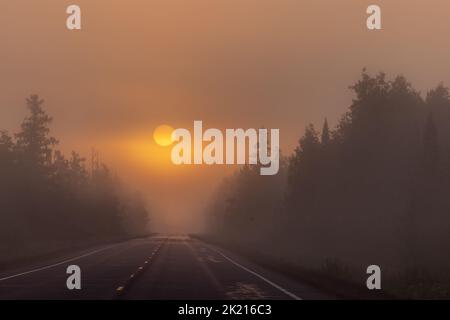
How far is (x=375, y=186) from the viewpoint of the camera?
96750 millimetres

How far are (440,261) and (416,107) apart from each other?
2195 inches

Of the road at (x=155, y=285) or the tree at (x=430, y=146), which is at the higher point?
the tree at (x=430, y=146)

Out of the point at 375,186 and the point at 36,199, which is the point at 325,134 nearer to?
the point at 375,186

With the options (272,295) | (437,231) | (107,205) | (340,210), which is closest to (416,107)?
(340,210)

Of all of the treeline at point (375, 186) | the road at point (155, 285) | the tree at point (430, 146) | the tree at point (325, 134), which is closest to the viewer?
the road at point (155, 285)

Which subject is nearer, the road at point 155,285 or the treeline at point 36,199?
the road at point 155,285

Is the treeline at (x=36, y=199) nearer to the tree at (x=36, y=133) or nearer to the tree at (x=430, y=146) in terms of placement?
the tree at (x=36, y=133)

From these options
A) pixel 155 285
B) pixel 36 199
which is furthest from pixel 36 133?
pixel 155 285

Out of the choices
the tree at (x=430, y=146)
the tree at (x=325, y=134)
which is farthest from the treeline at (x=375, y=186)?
the tree at (x=325, y=134)

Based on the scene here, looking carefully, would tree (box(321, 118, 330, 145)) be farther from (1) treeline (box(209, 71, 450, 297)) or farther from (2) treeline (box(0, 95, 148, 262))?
(2) treeline (box(0, 95, 148, 262))

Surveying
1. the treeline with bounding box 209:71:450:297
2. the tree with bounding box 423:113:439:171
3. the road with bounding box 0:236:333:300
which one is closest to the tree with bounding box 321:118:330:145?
the treeline with bounding box 209:71:450:297

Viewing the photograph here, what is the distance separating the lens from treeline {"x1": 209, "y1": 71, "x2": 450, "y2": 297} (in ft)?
250

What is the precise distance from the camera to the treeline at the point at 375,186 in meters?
76.1

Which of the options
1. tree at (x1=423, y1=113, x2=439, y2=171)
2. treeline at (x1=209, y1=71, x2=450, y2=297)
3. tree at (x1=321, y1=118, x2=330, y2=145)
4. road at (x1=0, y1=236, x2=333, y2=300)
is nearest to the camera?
road at (x1=0, y1=236, x2=333, y2=300)
